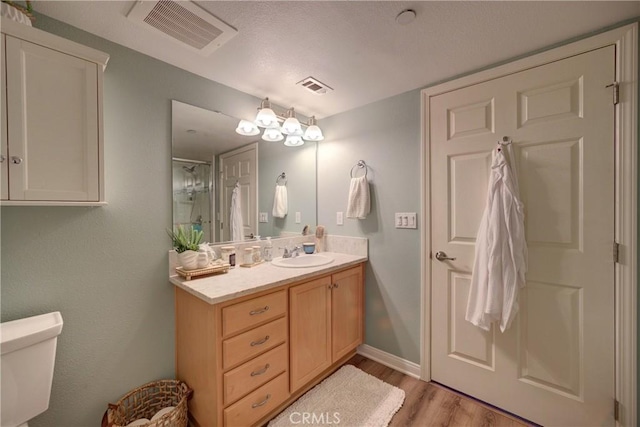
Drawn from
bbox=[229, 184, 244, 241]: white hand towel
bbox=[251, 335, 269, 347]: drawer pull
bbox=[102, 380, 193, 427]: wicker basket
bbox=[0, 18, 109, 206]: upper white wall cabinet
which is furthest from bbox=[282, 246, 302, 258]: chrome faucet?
bbox=[0, 18, 109, 206]: upper white wall cabinet

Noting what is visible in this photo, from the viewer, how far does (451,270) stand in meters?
1.79

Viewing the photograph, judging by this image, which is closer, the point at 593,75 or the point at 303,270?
the point at 593,75

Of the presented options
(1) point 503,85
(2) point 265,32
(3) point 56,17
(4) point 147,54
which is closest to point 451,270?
(1) point 503,85

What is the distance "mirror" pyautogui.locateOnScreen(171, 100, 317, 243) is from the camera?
1678 millimetres

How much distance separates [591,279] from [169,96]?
8.75 ft

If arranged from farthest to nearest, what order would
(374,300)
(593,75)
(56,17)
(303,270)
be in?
(374,300) → (303,270) → (593,75) → (56,17)

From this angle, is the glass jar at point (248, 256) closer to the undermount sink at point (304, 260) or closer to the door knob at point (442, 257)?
the undermount sink at point (304, 260)

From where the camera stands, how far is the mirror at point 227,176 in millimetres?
1678

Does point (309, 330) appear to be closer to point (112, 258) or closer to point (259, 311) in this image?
point (259, 311)

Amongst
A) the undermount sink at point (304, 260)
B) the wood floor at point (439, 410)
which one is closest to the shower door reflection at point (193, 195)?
→ the undermount sink at point (304, 260)

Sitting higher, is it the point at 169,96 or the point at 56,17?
the point at 56,17

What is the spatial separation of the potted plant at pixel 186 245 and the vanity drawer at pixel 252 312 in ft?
1.46

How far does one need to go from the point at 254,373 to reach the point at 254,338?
194mm

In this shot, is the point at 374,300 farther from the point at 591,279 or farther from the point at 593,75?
the point at 593,75
